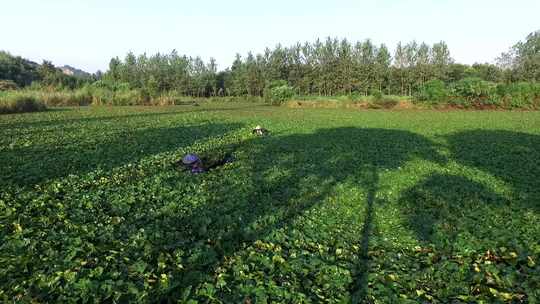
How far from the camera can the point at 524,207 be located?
22.5ft

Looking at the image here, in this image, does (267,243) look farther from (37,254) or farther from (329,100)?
(329,100)

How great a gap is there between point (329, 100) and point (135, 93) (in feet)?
83.9

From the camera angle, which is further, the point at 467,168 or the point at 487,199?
the point at 467,168

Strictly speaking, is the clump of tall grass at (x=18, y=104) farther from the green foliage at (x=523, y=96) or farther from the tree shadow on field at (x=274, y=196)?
the green foliage at (x=523, y=96)

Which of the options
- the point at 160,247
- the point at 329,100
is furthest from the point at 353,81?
the point at 160,247

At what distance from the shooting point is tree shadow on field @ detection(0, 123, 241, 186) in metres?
8.48

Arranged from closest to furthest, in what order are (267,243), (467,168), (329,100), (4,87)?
(267,243)
(467,168)
(4,87)
(329,100)

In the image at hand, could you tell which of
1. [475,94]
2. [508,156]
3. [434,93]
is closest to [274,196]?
[508,156]

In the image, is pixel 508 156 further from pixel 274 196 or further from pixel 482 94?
pixel 482 94

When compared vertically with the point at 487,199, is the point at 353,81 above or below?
above

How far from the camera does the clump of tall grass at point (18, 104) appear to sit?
25891 millimetres

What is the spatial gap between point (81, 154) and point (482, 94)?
42.9 m

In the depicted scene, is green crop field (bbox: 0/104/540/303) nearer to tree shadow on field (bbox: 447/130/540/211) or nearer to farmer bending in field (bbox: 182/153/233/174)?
tree shadow on field (bbox: 447/130/540/211)

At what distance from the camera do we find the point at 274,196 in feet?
24.6
